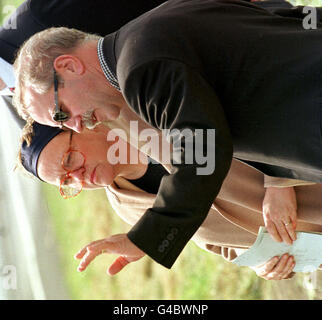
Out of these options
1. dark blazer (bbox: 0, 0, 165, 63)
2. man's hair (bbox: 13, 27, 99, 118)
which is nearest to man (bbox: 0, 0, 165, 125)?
dark blazer (bbox: 0, 0, 165, 63)

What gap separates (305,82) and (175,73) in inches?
9.3

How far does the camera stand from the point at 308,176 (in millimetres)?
1155

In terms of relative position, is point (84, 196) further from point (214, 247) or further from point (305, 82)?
point (305, 82)

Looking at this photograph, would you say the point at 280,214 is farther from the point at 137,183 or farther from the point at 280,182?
the point at 137,183

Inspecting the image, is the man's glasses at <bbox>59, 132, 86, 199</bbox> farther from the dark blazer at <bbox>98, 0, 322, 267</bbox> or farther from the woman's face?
the dark blazer at <bbox>98, 0, 322, 267</bbox>

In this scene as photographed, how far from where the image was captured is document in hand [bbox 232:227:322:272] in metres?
1.42

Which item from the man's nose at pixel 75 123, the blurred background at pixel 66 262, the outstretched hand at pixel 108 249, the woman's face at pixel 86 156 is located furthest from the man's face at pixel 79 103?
the blurred background at pixel 66 262

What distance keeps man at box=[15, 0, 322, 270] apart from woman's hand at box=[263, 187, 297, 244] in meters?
0.35

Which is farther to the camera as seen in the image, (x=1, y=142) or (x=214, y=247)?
(x=1, y=142)

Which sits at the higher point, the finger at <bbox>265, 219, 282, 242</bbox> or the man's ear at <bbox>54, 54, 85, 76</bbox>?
the man's ear at <bbox>54, 54, 85, 76</bbox>

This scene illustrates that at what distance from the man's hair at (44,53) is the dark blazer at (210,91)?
0.55ft

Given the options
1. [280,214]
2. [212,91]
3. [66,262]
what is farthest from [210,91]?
[66,262]

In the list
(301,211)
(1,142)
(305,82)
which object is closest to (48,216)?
(1,142)
